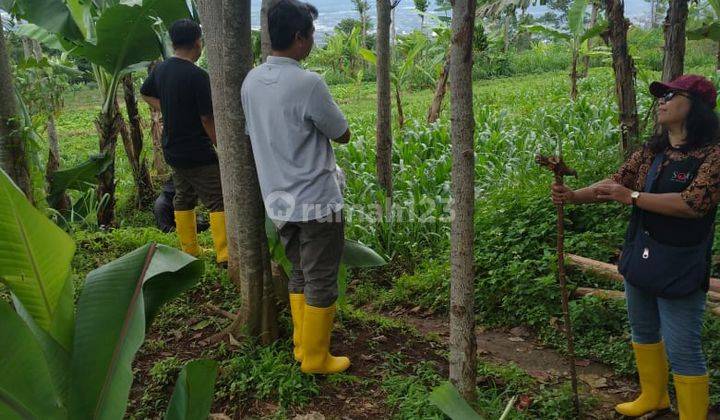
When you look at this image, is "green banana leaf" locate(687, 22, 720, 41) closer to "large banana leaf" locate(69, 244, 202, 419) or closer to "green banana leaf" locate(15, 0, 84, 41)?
"large banana leaf" locate(69, 244, 202, 419)

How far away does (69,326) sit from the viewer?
6.37 ft

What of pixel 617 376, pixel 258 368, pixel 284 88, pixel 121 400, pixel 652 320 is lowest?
pixel 617 376

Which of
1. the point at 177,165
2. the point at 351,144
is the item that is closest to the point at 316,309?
the point at 177,165

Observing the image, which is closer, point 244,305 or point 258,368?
point 258,368

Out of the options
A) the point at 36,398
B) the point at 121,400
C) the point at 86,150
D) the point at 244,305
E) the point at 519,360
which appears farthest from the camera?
the point at 86,150

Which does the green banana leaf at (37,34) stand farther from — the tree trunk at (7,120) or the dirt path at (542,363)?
the dirt path at (542,363)

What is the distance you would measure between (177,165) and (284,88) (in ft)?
7.60

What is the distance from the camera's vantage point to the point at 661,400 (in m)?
3.24

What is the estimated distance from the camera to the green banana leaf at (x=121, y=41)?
555 centimetres

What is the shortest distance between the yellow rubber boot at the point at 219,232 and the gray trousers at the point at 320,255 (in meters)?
1.83

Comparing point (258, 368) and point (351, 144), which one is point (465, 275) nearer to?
point (258, 368)

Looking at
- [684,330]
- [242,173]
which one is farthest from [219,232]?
[684,330]

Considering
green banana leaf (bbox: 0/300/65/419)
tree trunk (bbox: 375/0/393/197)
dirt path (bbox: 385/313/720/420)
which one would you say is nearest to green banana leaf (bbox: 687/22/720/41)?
tree trunk (bbox: 375/0/393/197)

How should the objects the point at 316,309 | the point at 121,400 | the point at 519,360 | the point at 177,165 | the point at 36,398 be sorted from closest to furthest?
the point at 36,398 → the point at 121,400 → the point at 316,309 → the point at 519,360 → the point at 177,165
